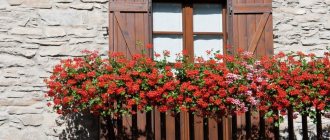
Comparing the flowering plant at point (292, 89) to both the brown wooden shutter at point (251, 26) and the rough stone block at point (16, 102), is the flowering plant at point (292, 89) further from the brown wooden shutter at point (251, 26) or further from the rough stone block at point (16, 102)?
the rough stone block at point (16, 102)

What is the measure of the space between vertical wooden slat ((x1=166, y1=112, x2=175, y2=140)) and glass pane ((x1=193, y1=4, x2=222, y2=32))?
3.69 ft

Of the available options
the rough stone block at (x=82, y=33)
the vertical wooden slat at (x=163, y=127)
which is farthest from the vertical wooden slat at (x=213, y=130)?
the rough stone block at (x=82, y=33)

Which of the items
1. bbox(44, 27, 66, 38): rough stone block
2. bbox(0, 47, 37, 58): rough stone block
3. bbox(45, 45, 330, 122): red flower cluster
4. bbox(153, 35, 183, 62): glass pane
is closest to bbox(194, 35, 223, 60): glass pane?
bbox(153, 35, 183, 62): glass pane

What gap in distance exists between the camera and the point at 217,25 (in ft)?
25.1

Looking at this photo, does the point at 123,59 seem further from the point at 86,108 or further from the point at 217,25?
the point at 217,25

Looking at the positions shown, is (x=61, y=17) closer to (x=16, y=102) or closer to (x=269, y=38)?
(x=16, y=102)

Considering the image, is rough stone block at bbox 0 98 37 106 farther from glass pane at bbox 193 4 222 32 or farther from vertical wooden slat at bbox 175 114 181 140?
glass pane at bbox 193 4 222 32

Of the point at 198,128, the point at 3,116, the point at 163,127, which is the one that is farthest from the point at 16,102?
the point at 198,128

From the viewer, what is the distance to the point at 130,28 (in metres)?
7.22

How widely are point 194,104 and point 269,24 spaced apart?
166 centimetres

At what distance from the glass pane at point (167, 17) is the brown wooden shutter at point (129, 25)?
0.27 m

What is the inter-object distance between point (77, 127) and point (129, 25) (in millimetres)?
1243

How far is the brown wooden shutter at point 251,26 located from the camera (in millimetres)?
7328

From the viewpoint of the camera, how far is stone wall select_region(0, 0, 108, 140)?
6934mm
